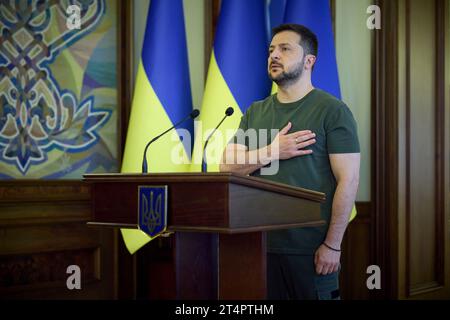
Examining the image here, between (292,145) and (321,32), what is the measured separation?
1.25 m

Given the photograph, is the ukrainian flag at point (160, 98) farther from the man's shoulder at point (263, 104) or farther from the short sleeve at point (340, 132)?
the short sleeve at point (340, 132)

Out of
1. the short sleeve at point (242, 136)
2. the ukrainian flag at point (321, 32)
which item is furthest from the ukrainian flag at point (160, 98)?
the short sleeve at point (242, 136)

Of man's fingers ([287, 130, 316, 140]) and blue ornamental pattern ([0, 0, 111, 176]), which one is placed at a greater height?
blue ornamental pattern ([0, 0, 111, 176])

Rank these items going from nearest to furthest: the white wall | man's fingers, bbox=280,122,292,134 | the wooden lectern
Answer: the wooden lectern
man's fingers, bbox=280,122,292,134
the white wall

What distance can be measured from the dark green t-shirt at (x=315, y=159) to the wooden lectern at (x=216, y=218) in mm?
289

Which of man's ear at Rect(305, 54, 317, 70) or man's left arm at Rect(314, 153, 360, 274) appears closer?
man's left arm at Rect(314, 153, 360, 274)

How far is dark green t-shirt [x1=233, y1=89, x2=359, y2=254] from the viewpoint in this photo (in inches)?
83.3

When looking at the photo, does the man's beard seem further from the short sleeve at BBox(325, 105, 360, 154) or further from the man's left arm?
the man's left arm

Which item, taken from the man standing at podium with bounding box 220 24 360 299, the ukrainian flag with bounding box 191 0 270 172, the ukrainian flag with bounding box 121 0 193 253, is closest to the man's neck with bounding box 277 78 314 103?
the man standing at podium with bounding box 220 24 360 299

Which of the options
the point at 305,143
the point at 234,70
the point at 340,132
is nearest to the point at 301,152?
the point at 305,143

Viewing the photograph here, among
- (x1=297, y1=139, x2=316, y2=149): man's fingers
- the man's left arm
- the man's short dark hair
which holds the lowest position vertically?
the man's left arm
